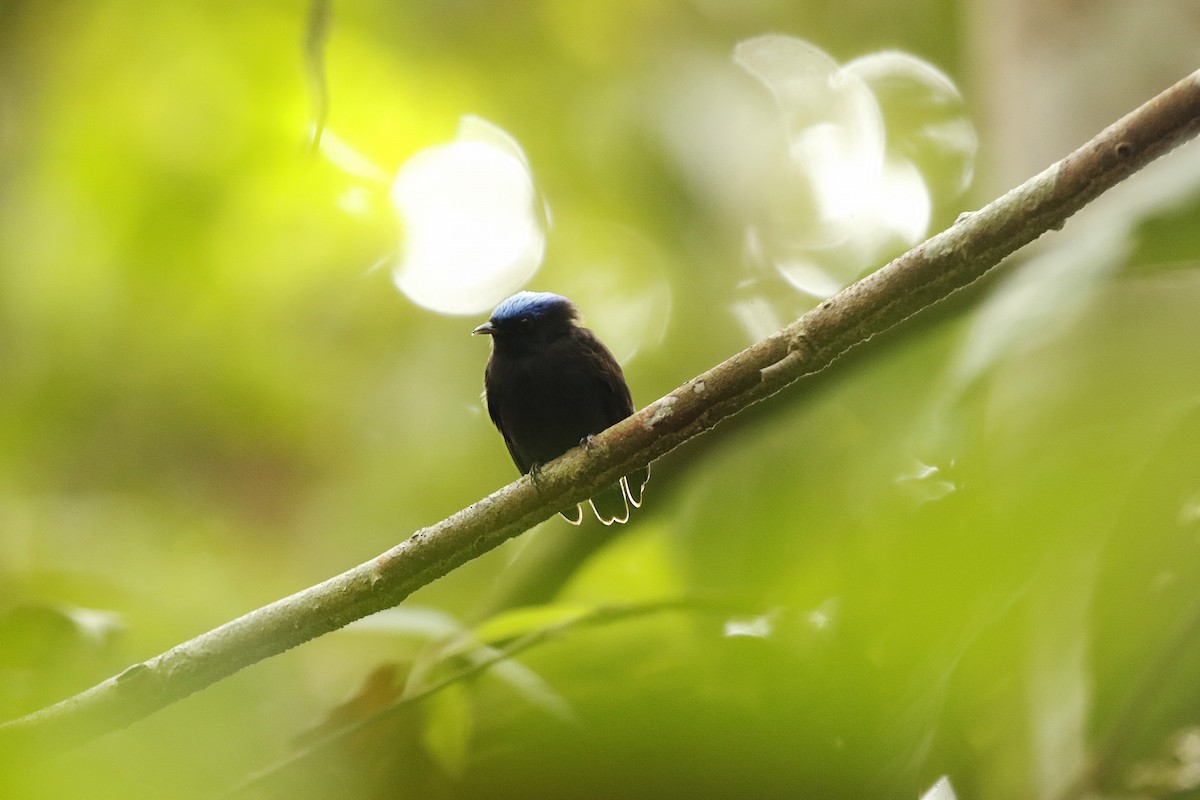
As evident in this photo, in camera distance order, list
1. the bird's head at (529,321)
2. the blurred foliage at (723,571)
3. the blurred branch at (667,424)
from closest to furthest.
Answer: the blurred foliage at (723,571) → the blurred branch at (667,424) → the bird's head at (529,321)

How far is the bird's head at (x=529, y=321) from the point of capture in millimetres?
4742

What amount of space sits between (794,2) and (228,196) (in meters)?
4.81

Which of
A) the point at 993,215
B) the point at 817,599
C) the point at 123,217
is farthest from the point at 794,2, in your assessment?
the point at 817,599

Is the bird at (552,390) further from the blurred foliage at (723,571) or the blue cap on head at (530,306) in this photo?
the blurred foliage at (723,571)

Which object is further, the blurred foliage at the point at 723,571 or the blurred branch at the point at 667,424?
the blurred branch at the point at 667,424

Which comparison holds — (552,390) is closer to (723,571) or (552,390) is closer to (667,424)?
(667,424)

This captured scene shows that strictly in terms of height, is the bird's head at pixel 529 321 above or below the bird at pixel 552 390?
above

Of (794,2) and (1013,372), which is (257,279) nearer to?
(794,2)

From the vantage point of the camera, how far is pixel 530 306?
4820mm

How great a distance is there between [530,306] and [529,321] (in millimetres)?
97

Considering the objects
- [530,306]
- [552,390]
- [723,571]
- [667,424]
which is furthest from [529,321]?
[723,571]

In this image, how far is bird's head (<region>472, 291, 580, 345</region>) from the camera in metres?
4.74

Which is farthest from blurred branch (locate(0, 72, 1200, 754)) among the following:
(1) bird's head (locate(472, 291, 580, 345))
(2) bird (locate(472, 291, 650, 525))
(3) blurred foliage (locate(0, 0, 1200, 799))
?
(1) bird's head (locate(472, 291, 580, 345))

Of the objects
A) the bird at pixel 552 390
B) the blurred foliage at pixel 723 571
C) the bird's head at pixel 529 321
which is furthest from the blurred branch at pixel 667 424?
the bird's head at pixel 529 321
